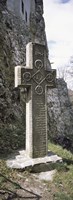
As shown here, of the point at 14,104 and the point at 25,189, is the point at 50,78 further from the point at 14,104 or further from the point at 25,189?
the point at 14,104

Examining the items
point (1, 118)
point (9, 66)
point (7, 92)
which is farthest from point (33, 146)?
point (9, 66)

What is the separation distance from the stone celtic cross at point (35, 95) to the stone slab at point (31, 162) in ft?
0.63

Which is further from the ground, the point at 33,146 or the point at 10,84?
the point at 10,84

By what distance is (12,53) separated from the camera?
48.9 ft

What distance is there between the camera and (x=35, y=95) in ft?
Answer: 24.0

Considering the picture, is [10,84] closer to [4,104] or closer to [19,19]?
[4,104]

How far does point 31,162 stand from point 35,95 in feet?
6.19

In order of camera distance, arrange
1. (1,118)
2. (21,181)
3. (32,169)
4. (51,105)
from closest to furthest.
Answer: (21,181) → (32,169) → (1,118) → (51,105)

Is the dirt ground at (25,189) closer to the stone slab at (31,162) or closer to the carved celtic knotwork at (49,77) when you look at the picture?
the stone slab at (31,162)

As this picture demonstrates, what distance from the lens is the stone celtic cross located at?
23.3ft

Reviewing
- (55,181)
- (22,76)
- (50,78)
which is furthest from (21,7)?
(55,181)

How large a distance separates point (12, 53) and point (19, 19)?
363 inches

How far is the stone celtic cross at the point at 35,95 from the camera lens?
23.3 feet

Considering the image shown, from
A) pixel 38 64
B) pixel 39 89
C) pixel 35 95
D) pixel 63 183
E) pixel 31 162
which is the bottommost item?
pixel 63 183
